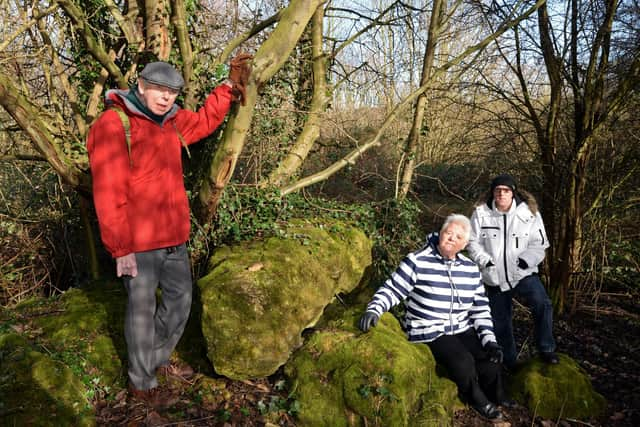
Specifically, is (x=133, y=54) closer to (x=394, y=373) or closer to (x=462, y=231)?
(x=462, y=231)

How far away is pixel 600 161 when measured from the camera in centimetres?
578

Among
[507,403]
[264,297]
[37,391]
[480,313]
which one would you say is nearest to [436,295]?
[480,313]

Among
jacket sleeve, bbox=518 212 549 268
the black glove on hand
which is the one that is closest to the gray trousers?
the black glove on hand

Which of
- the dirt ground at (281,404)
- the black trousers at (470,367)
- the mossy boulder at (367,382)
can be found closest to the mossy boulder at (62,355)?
the dirt ground at (281,404)

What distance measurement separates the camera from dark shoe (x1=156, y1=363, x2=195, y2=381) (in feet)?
11.2

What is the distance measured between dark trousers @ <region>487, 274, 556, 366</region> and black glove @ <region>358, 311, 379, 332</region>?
1475 mm

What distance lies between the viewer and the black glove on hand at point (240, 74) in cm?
316

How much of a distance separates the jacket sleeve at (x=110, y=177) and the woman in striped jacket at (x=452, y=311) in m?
1.98

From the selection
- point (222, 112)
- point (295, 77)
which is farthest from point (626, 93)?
point (222, 112)

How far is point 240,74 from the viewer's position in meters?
3.21

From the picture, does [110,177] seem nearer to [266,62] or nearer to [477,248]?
[266,62]

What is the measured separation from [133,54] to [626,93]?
227 inches

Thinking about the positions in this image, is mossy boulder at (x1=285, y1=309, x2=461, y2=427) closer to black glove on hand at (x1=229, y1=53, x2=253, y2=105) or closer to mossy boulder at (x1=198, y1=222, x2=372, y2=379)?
mossy boulder at (x1=198, y1=222, x2=372, y2=379)

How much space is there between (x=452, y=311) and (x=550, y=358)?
1.12 metres
